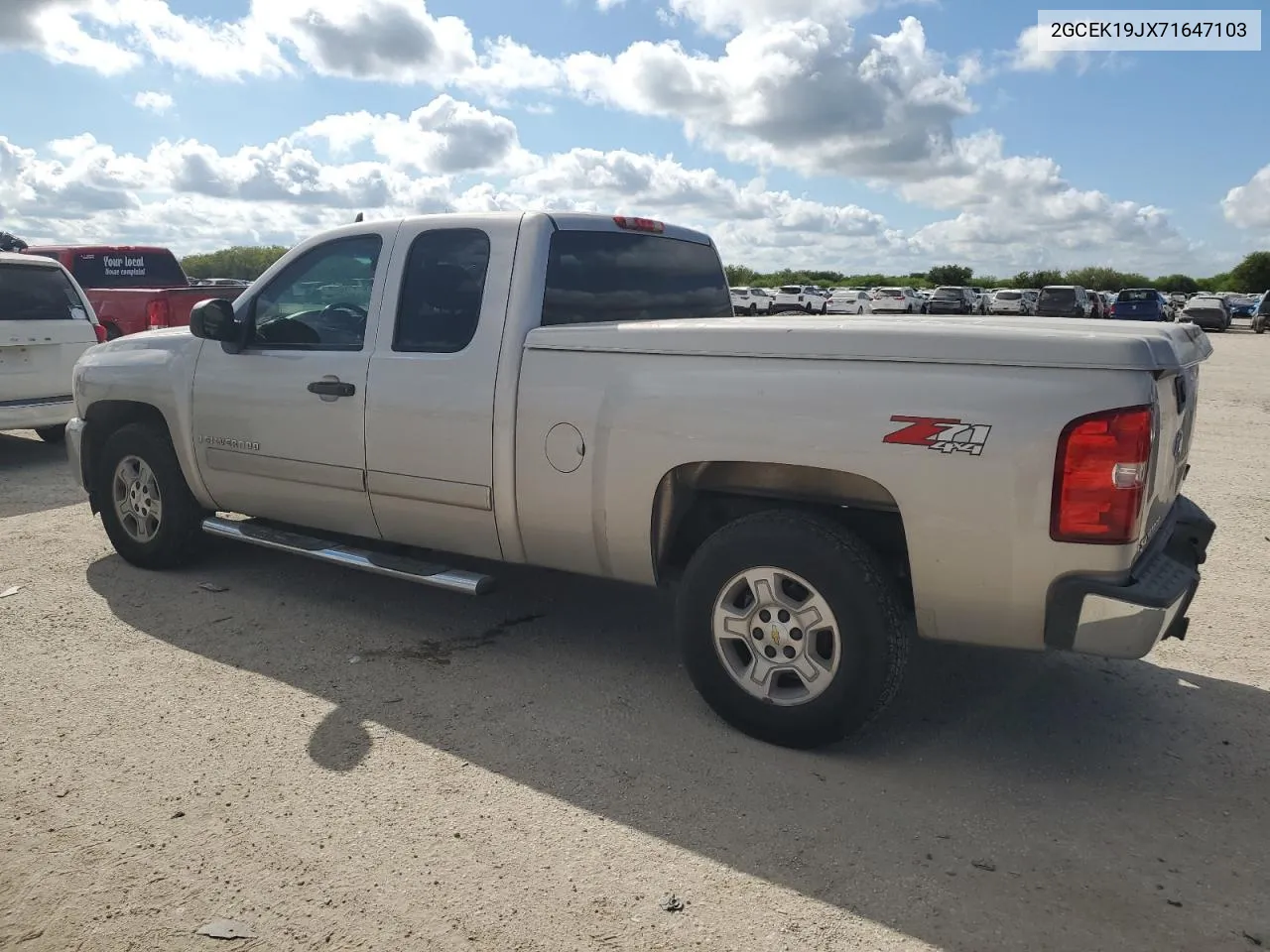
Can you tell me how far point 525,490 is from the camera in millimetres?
4102

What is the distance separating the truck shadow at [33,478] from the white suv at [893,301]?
116 feet

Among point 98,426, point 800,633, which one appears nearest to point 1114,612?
point 800,633

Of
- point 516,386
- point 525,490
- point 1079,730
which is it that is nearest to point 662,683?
point 525,490

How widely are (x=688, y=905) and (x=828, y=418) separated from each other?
62.0 inches

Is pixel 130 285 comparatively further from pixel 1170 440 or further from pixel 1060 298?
pixel 1060 298

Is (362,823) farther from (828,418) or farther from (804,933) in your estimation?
(828,418)

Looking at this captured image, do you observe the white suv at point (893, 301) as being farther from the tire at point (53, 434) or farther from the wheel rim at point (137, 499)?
the wheel rim at point (137, 499)

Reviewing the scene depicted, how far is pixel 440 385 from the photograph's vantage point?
4312mm

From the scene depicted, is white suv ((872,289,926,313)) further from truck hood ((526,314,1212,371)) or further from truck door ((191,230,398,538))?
truck hood ((526,314,1212,371))

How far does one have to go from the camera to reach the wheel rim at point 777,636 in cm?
348

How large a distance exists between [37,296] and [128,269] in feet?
16.3

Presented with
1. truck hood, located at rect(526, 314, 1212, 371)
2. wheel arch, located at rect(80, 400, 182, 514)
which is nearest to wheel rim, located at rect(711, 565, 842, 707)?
truck hood, located at rect(526, 314, 1212, 371)

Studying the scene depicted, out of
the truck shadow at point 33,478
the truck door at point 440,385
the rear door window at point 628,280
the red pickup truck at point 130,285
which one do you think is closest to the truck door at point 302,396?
the truck door at point 440,385

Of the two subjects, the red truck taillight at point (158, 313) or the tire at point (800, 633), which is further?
the red truck taillight at point (158, 313)
